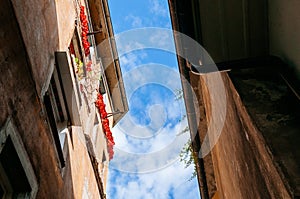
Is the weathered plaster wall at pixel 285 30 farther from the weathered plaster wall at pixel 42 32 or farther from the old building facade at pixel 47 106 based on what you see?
the weathered plaster wall at pixel 42 32

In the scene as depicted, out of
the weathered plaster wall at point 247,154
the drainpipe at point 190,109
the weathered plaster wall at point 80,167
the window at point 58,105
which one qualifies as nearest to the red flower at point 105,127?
the weathered plaster wall at point 80,167

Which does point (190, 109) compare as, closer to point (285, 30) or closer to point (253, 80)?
point (253, 80)

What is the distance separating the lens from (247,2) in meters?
3.95

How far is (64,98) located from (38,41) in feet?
6.51

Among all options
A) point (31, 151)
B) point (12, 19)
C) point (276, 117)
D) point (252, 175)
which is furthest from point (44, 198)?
point (276, 117)

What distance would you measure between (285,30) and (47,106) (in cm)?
410

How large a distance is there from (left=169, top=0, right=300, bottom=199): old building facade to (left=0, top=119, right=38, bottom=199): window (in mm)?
1985

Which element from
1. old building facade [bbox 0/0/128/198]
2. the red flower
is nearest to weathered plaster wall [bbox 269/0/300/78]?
old building facade [bbox 0/0/128/198]

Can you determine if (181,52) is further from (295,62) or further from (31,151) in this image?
(31,151)

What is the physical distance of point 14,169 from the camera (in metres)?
4.20

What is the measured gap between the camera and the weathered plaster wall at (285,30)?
10.5 feet

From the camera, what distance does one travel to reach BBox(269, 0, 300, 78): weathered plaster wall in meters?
3.20

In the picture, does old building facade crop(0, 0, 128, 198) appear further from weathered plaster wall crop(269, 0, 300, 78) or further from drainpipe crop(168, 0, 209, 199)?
weathered plaster wall crop(269, 0, 300, 78)

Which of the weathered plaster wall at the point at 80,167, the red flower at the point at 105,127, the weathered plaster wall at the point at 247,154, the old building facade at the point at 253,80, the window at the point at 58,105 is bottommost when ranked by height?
the red flower at the point at 105,127
